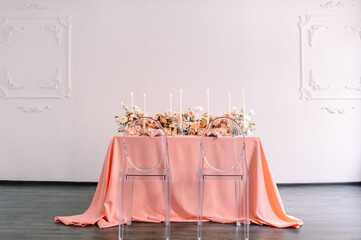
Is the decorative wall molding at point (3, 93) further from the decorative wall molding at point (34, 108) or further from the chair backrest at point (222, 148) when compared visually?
the chair backrest at point (222, 148)

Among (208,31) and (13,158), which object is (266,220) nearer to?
(208,31)

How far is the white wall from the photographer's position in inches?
179

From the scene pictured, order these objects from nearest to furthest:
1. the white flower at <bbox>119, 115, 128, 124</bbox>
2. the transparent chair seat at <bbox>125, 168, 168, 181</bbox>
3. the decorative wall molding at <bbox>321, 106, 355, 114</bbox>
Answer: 1. the transparent chair seat at <bbox>125, 168, 168, 181</bbox>
2. the white flower at <bbox>119, 115, 128, 124</bbox>
3. the decorative wall molding at <bbox>321, 106, 355, 114</bbox>

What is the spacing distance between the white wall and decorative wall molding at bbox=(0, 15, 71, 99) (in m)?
0.02

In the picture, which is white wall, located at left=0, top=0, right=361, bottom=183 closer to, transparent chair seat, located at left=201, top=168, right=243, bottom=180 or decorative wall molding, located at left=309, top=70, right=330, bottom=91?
decorative wall molding, located at left=309, top=70, right=330, bottom=91

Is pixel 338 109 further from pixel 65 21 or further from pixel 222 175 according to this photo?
pixel 65 21

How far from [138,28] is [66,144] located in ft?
6.78

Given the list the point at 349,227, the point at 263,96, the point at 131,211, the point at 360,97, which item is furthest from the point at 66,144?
the point at 360,97

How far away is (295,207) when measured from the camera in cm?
318

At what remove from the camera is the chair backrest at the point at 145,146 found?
2500 millimetres

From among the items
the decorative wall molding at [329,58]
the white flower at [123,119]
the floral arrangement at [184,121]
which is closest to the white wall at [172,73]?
the decorative wall molding at [329,58]

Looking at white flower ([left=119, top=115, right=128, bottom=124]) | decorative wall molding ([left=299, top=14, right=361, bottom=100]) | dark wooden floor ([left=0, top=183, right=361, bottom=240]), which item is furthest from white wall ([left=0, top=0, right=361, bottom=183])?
white flower ([left=119, top=115, right=128, bottom=124])

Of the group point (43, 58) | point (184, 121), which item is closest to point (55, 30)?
point (43, 58)

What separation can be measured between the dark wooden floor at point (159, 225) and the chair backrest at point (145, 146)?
517 millimetres
